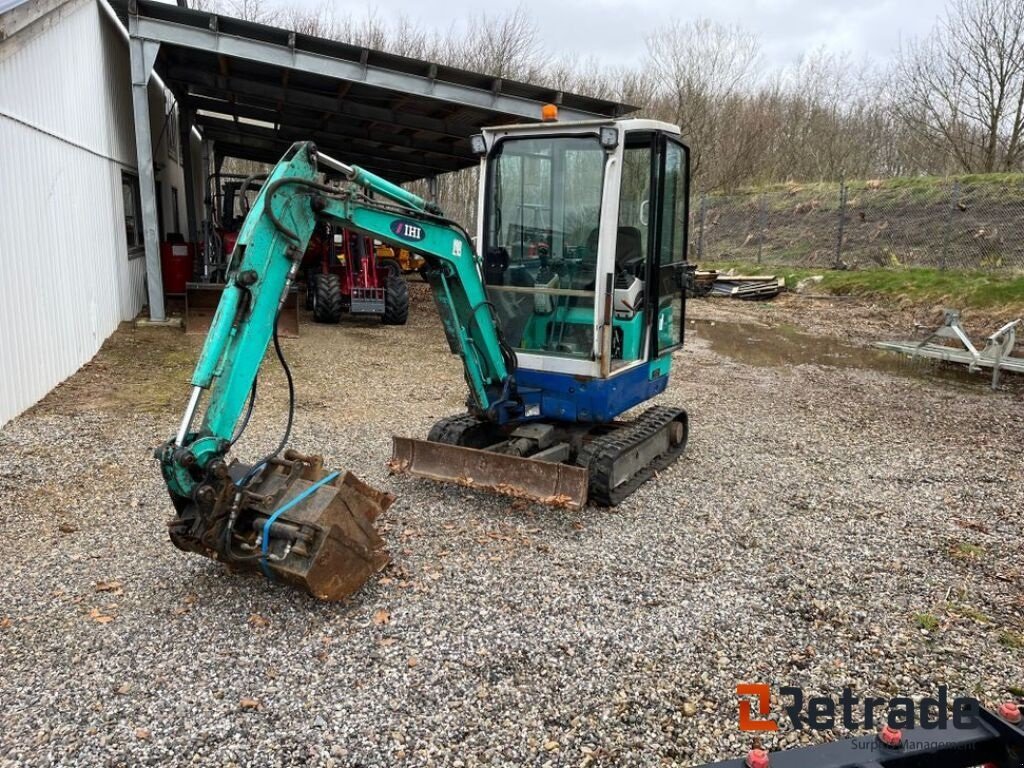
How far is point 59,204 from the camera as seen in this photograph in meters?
8.20

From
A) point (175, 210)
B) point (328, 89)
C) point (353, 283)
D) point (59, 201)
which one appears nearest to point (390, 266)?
point (353, 283)

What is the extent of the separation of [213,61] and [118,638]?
35.8ft

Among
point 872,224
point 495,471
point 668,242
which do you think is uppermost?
point 872,224

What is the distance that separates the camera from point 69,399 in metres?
7.41

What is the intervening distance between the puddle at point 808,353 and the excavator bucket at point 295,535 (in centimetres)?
848

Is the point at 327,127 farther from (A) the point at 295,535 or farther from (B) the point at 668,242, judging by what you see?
(A) the point at 295,535

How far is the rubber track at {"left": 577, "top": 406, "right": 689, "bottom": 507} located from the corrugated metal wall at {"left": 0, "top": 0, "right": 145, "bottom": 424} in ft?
16.7

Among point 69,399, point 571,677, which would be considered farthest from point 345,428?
point 571,677

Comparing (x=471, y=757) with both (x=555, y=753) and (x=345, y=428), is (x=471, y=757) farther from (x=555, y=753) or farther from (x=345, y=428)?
(x=345, y=428)

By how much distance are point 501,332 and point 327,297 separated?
847 centimetres

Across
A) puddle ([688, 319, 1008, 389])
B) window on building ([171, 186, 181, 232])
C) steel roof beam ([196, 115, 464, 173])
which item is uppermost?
steel roof beam ([196, 115, 464, 173])

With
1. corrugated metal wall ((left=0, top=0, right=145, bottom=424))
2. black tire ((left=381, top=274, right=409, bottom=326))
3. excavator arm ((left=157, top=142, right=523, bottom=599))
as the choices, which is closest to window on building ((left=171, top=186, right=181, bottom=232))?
corrugated metal wall ((left=0, top=0, right=145, bottom=424))

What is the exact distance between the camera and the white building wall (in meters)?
6.76

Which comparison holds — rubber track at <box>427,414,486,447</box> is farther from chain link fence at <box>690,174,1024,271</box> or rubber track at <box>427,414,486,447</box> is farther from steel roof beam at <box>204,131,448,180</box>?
chain link fence at <box>690,174,1024,271</box>
